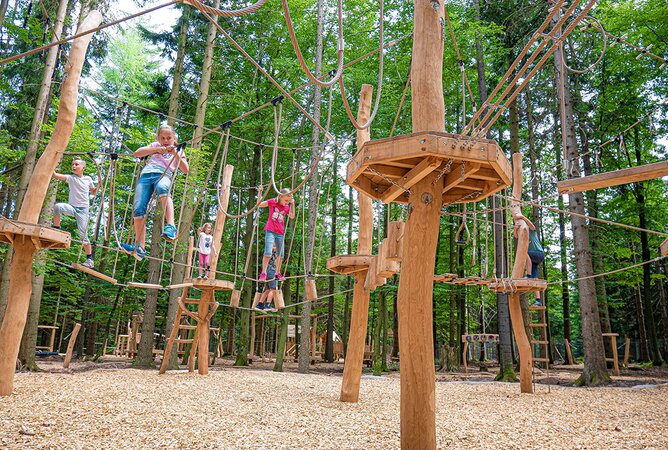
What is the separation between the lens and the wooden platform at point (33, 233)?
16.0 feet

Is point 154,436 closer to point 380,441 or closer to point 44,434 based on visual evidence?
point 44,434

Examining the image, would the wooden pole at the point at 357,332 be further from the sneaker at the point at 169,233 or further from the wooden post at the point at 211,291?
the wooden post at the point at 211,291

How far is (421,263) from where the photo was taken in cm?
300

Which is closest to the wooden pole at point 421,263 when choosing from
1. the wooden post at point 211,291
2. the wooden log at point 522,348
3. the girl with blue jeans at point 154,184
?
the girl with blue jeans at point 154,184

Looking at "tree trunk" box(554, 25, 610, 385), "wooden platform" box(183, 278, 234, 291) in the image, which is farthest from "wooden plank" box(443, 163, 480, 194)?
"tree trunk" box(554, 25, 610, 385)

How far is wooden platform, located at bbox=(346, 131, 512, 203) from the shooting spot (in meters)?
2.78

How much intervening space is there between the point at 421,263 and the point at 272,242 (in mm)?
4606

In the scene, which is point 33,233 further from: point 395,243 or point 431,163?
point 431,163

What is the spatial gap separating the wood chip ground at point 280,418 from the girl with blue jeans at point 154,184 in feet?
5.77

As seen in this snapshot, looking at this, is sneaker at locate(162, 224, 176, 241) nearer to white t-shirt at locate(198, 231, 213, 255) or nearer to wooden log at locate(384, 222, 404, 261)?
wooden log at locate(384, 222, 404, 261)

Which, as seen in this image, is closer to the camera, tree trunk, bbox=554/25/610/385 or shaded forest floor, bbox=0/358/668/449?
shaded forest floor, bbox=0/358/668/449

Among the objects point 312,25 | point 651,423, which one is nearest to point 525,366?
point 651,423

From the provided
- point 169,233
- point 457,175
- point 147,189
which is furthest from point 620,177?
point 147,189

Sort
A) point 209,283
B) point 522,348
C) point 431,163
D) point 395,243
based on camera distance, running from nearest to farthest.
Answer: point 431,163 < point 395,243 < point 522,348 < point 209,283
